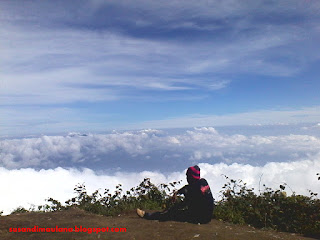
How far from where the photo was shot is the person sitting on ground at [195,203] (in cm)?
790

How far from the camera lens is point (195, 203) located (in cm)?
799

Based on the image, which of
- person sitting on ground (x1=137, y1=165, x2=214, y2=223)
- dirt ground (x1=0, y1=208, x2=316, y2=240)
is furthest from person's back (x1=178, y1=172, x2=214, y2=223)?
dirt ground (x1=0, y1=208, x2=316, y2=240)

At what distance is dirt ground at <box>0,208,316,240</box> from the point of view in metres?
6.62

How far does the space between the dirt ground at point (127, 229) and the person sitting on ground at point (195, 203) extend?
289mm

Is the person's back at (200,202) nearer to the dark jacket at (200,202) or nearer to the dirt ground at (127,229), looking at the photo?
the dark jacket at (200,202)

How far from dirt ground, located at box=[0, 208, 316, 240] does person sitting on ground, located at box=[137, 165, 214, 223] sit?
0.95 feet

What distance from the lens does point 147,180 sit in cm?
1165

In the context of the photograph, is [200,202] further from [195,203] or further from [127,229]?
[127,229]

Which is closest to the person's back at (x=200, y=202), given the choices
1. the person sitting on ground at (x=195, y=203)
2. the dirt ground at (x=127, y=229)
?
the person sitting on ground at (x=195, y=203)

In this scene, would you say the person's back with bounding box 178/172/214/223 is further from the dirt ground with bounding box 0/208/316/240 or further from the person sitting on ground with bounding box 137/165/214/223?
the dirt ground with bounding box 0/208/316/240

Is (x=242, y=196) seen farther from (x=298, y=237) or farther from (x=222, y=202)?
(x=298, y=237)

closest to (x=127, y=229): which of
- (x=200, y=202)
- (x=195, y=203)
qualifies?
(x=195, y=203)

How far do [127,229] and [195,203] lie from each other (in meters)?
2.22

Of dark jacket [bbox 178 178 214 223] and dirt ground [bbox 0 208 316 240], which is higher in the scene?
dark jacket [bbox 178 178 214 223]
